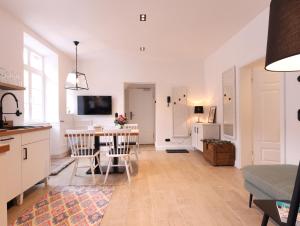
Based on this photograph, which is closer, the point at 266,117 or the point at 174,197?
the point at 174,197

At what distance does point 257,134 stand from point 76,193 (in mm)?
3423

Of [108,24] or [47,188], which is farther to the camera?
[108,24]

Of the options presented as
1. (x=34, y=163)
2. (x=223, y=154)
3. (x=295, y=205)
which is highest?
(x=295, y=205)

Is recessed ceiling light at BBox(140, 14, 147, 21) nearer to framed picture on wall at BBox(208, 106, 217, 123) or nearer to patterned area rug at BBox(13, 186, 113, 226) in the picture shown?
patterned area rug at BBox(13, 186, 113, 226)

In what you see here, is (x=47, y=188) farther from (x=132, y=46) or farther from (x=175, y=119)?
(x=175, y=119)

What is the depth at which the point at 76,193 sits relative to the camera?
2988 mm

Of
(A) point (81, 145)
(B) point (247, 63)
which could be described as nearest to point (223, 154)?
(B) point (247, 63)

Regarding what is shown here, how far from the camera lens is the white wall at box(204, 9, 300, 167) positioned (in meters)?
2.77

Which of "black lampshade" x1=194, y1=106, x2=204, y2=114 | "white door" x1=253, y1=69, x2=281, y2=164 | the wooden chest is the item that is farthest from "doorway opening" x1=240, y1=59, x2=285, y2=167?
"black lampshade" x1=194, y1=106, x2=204, y2=114

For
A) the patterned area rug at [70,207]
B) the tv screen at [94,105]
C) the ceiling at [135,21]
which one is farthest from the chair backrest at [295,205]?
the tv screen at [94,105]

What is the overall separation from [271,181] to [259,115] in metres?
2.30

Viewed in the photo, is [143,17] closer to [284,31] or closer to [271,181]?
[271,181]

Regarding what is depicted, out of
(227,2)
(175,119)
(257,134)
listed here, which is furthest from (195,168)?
(227,2)

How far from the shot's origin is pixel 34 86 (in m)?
4.93
